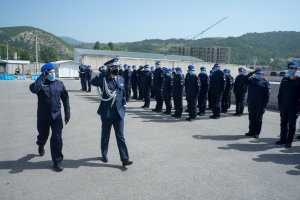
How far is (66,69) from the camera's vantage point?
1863 inches

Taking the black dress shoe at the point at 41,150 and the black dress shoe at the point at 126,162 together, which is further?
the black dress shoe at the point at 41,150

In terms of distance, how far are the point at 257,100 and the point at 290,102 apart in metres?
1.11

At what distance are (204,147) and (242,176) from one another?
6.41 feet

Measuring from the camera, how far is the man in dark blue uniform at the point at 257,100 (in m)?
8.50

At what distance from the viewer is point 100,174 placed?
17.6ft

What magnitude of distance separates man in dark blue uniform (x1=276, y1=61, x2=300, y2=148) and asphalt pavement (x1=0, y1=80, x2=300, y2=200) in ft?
1.31

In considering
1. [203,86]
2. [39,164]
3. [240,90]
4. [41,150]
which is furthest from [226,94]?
[39,164]

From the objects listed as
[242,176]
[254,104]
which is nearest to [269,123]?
[254,104]

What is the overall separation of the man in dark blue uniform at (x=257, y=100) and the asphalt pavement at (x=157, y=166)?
383mm

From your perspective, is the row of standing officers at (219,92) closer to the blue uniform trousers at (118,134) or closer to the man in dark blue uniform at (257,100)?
the man in dark blue uniform at (257,100)

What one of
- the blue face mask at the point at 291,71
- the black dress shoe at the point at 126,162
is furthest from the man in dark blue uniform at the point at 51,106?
the blue face mask at the point at 291,71

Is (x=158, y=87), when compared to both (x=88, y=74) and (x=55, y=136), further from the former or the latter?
(x=88, y=74)

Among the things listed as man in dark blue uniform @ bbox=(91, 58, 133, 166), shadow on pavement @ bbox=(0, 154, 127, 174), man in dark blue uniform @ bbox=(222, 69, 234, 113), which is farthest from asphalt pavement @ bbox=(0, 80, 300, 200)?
man in dark blue uniform @ bbox=(222, 69, 234, 113)

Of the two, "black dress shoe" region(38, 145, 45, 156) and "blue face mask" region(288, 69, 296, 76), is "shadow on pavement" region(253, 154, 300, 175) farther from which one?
"black dress shoe" region(38, 145, 45, 156)
